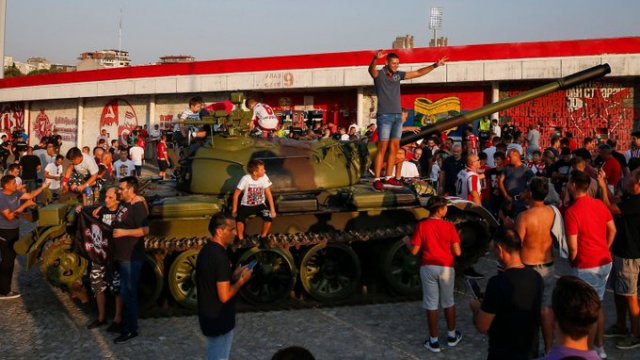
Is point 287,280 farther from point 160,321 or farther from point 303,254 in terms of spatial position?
point 160,321

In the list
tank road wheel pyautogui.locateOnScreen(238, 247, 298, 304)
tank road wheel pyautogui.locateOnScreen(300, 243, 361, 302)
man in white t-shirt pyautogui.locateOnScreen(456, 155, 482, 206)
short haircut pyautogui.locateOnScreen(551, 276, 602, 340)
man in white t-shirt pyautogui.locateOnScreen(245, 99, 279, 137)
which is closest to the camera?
short haircut pyautogui.locateOnScreen(551, 276, 602, 340)

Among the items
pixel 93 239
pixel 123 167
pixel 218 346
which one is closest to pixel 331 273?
pixel 93 239

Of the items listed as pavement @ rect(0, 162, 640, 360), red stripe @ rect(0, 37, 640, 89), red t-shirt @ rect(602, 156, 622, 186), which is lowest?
pavement @ rect(0, 162, 640, 360)

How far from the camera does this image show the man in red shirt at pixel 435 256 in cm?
704

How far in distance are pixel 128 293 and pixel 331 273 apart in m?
3.11

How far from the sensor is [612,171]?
1127 centimetres

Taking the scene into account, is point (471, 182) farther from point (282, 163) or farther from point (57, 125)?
point (57, 125)

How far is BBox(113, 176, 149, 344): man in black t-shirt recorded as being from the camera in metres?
7.70

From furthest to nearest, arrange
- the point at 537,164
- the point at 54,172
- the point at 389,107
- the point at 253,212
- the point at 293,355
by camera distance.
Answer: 1. the point at 54,172
2. the point at 537,164
3. the point at 389,107
4. the point at 253,212
5. the point at 293,355

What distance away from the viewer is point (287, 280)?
30.4ft

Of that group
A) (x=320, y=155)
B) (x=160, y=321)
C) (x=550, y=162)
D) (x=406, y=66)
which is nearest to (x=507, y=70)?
(x=406, y=66)

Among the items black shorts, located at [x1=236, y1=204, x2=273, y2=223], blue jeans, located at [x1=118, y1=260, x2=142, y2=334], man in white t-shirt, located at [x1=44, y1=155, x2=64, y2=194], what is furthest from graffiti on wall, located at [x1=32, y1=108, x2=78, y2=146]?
blue jeans, located at [x1=118, y1=260, x2=142, y2=334]

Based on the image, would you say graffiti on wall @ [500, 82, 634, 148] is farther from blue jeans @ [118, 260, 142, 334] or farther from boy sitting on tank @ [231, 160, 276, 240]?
blue jeans @ [118, 260, 142, 334]

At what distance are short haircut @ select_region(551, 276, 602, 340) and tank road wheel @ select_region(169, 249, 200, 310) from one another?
20.5 ft
